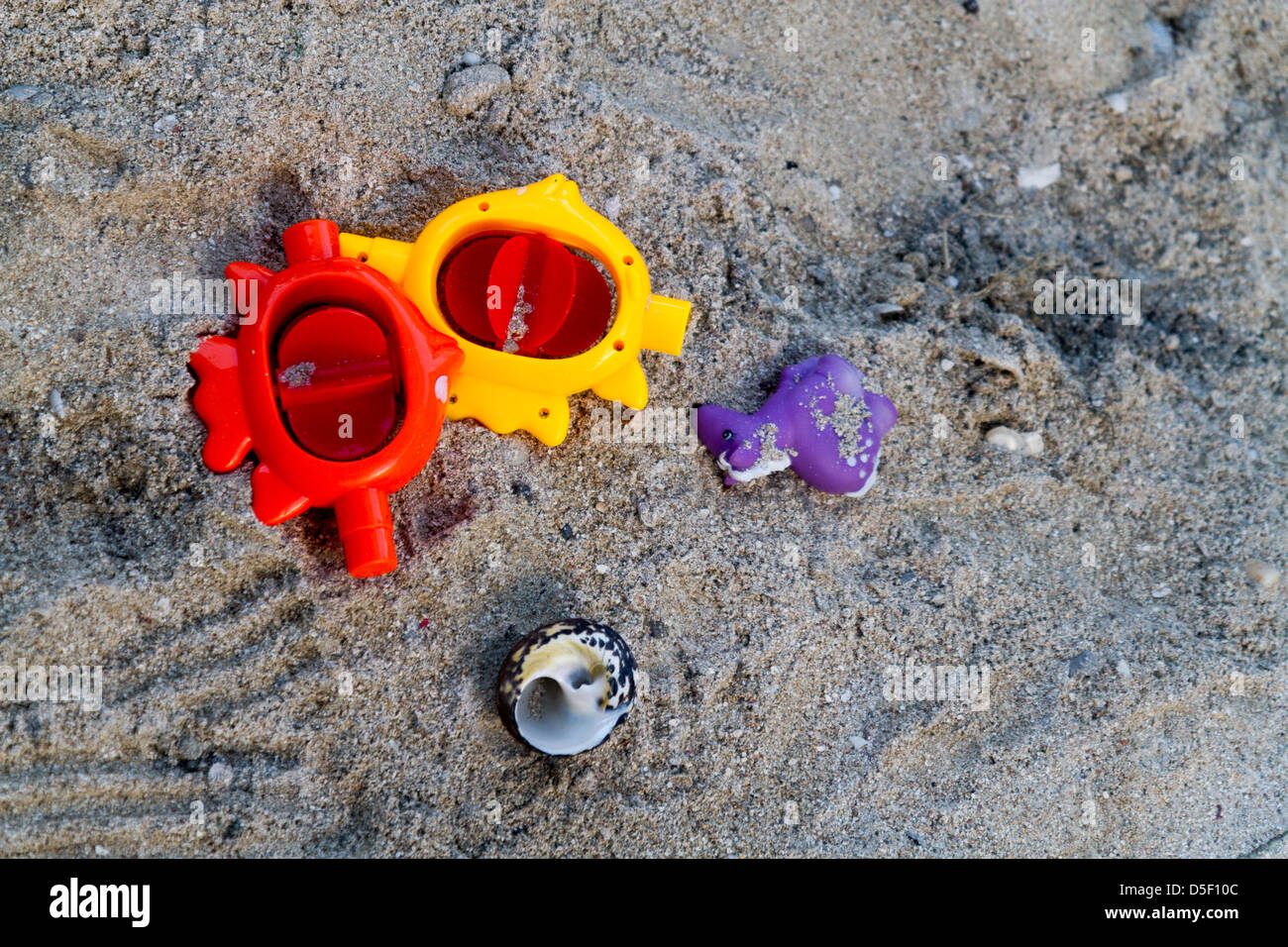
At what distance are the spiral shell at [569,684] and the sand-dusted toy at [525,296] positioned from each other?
1.30 feet

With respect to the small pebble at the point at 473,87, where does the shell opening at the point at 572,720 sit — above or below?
below

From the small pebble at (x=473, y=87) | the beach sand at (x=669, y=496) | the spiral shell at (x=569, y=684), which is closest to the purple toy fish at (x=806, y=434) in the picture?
the beach sand at (x=669, y=496)

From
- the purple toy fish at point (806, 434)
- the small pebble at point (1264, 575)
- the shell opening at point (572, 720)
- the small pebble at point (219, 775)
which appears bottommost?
the small pebble at point (219, 775)

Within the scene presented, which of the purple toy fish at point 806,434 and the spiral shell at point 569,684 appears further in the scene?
the purple toy fish at point 806,434

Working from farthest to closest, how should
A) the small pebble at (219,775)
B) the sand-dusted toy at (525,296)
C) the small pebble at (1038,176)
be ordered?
Result: the small pebble at (1038,176) < the sand-dusted toy at (525,296) < the small pebble at (219,775)

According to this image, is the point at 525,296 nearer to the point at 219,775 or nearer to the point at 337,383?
the point at 337,383

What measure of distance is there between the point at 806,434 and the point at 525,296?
0.61m

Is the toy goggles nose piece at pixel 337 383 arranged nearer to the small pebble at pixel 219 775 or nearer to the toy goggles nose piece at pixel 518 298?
the toy goggles nose piece at pixel 518 298

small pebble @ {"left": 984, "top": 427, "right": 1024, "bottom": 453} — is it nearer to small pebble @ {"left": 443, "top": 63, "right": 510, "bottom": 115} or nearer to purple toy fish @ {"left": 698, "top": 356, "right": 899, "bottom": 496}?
purple toy fish @ {"left": 698, "top": 356, "right": 899, "bottom": 496}

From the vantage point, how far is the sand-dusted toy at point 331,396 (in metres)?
1.84

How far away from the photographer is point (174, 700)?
6.06 ft

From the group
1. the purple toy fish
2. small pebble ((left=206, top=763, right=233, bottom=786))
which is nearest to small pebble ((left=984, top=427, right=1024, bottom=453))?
the purple toy fish

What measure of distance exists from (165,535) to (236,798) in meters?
0.48

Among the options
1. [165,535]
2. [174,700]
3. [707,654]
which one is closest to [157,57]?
[165,535]
